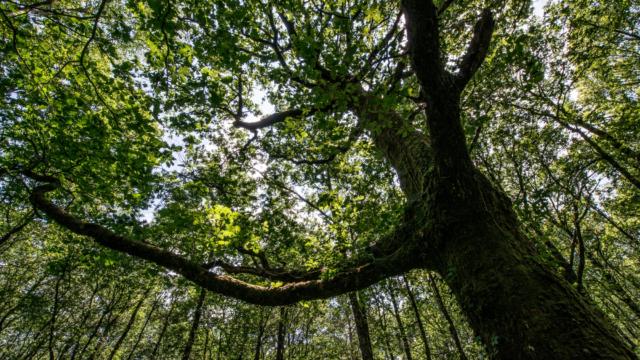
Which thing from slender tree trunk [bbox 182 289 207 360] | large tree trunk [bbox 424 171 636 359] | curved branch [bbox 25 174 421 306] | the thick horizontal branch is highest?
slender tree trunk [bbox 182 289 207 360]

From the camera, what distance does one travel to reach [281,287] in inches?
159

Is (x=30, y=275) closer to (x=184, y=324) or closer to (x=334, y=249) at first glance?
(x=184, y=324)

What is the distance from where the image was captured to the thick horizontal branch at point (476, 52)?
2.91 m

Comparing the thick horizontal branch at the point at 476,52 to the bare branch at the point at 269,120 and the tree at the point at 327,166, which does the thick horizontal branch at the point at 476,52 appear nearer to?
the tree at the point at 327,166

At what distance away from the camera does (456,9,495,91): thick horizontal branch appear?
9.55 feet

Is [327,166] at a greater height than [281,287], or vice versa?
[327,166]

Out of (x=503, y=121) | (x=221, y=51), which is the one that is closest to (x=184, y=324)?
(x=221, y=51)

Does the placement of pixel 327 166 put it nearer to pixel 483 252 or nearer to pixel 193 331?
pixel 483 252

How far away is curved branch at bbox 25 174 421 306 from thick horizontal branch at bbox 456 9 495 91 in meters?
1.95

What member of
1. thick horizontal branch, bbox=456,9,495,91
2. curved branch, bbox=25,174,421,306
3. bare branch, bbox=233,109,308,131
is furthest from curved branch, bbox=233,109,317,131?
thick horizontal branch, bbox=456,9,495,91

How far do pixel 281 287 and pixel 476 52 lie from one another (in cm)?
397

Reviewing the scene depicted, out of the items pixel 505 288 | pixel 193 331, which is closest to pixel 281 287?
pixel 505 288

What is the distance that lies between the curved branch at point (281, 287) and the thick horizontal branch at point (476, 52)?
1.95 meters

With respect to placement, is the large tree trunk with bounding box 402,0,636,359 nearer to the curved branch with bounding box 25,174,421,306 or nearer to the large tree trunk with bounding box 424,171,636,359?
the large tree trunk with bounding box 424,171,636,359
